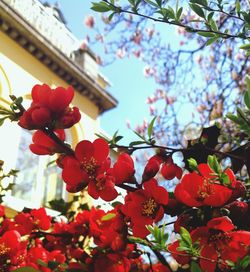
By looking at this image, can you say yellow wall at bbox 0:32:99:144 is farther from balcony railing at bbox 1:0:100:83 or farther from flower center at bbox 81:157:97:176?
flower center at bbox 81:157:97:176

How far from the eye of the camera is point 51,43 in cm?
887

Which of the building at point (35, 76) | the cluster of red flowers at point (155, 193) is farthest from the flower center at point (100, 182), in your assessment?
the building at point (35, 76)

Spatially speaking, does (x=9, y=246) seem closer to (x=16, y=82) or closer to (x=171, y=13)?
(x=171, y=13)

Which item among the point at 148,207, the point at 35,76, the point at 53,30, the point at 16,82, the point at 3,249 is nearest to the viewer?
the point at 148,207

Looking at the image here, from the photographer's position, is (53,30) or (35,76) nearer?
(35,76)

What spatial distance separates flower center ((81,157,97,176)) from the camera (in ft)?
3.43

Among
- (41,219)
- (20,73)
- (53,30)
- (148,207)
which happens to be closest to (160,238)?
(148,207)

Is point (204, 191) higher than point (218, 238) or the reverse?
higher

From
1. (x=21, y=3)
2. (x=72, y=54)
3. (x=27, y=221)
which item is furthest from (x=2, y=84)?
(x=27, y=221)

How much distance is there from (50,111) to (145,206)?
13.7 inches

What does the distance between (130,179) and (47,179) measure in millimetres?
7661

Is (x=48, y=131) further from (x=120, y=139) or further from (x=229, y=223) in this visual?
(x=229, y=223)

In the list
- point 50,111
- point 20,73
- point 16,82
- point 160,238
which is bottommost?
point 160,238

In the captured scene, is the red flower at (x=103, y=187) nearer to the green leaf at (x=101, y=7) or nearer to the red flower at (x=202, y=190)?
the red flower at (x=202, y=190)
